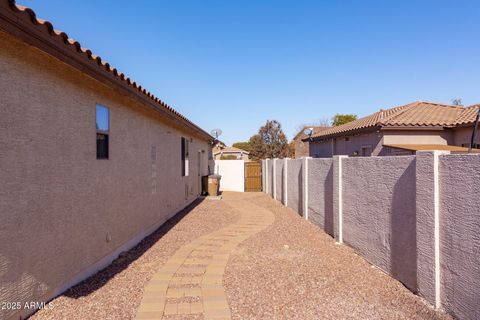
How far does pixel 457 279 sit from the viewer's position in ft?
11.3

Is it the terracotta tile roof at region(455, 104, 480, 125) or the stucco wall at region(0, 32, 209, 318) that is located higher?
the terracotta tile roof at region(455, 104, 480, 125)

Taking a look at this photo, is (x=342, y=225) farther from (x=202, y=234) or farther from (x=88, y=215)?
(x=88, y=215)

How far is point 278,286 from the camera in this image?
4.53 meters

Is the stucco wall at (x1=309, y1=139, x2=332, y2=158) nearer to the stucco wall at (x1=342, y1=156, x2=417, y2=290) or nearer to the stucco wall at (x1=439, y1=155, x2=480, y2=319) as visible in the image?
the stucco wall at (x1=342, y1=156, x2=417, y2=290)

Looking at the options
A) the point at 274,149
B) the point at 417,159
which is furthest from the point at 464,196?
the point at 274,149

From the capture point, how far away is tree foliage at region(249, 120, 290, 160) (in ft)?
143

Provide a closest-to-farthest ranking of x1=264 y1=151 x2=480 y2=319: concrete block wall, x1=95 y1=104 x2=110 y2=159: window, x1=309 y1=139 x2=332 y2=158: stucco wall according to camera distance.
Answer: x1=264 y1=151 x2=480 y2=319: concrete block wall
x1=95 y1=104 x2=110 y2=159: window
x1=309 y1=139 x2=332 y2=158: stucco wall

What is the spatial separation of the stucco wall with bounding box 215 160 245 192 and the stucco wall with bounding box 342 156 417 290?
47.6 feet

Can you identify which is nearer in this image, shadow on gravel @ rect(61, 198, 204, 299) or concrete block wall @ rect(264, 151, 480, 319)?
concrete block wall @ rect(264, 151, 480, 319)

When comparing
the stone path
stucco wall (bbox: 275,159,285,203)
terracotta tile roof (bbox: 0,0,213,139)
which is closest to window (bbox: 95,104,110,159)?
terracotta tile roof (bbox: 0,0,213,139)

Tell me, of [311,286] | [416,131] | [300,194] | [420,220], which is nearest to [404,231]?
[420,220]

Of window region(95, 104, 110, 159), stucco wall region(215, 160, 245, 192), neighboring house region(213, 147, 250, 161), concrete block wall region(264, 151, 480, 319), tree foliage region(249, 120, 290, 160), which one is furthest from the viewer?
tree foliage region(249, 120, 290, 160)

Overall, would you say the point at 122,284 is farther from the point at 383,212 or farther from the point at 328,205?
the point at 328,205

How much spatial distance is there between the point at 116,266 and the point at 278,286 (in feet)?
9.31
